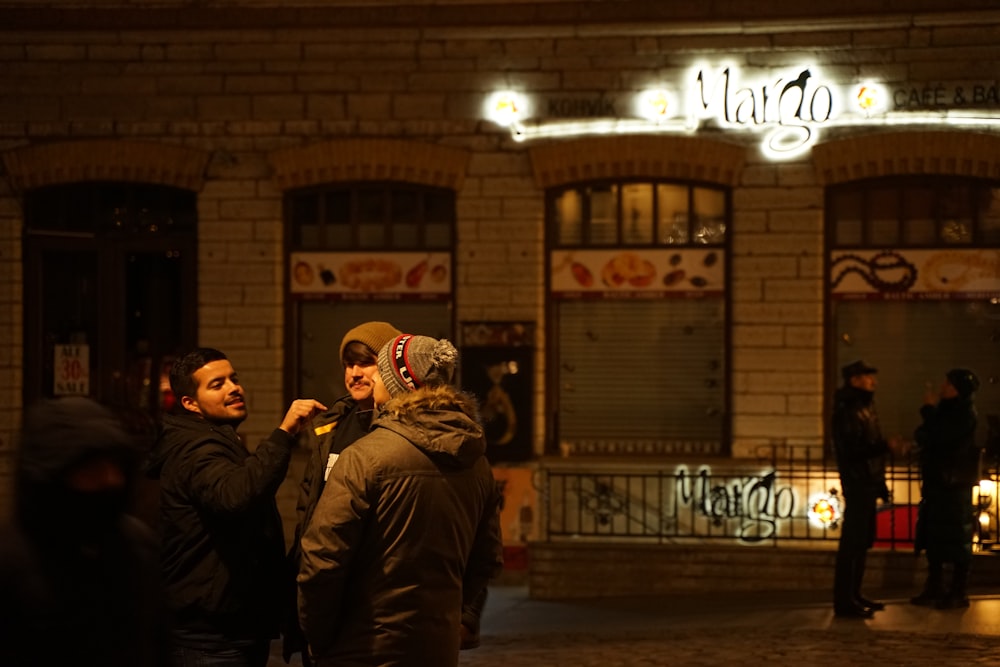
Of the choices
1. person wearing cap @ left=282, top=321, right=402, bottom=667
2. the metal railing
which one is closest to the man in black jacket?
person wearing cap @ left=282, top=321, right=402, bottom=667

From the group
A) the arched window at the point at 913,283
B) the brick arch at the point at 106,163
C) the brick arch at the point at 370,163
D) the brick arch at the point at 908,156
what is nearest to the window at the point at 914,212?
the arched window at the point at 913,283

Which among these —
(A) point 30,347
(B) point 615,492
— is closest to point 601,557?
(B) point 615,492

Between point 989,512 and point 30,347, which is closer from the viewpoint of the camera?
point 989,512

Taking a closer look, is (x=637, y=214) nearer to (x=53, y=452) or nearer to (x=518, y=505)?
(x=518, y=505)

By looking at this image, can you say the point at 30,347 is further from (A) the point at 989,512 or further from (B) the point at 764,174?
(A) the point at 989,512

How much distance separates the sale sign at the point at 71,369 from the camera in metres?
13.0

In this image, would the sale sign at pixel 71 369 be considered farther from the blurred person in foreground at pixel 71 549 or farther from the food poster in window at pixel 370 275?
the blurred person in foreground at pixel 71 549

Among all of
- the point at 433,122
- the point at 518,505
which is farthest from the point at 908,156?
the point at 518,505

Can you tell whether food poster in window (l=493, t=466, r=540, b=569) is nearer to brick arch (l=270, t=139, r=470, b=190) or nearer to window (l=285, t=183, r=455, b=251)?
window (l=285, t=183, r=455, b=251)

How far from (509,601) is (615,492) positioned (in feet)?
4.56

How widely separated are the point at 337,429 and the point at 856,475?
4.97 m

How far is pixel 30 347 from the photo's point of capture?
12.9 m

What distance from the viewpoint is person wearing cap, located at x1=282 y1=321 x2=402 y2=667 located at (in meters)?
5.06

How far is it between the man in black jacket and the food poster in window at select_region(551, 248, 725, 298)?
23.8 ft
